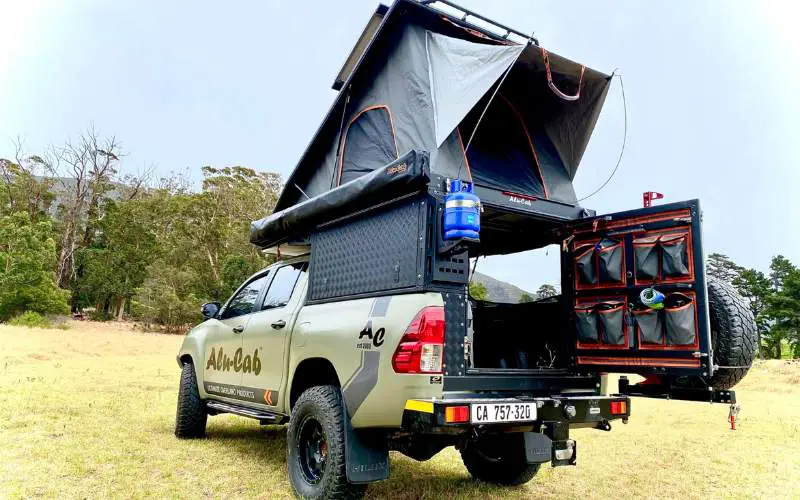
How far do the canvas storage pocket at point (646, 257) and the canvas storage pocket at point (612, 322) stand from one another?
0.96 ft

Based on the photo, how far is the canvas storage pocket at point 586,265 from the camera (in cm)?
460

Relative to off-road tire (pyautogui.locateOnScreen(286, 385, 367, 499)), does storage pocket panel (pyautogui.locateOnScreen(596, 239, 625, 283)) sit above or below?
above

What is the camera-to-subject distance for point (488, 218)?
4910 millimetres

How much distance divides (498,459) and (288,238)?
2736 millimetres

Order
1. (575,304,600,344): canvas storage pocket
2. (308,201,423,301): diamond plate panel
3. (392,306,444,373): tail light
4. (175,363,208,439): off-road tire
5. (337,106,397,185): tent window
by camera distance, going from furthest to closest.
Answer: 1. (175,363,208,439): off-road tire
2. (337,106,397,185): tent window
3. (575,304,600,344): canvas storage pocket
4. (308,201,423,301): diamond plate panel
5. (392,306,444,373): tail light

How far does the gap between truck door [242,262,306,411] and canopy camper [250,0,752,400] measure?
33cm

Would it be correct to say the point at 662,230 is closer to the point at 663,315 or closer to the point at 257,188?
the point at 663,315

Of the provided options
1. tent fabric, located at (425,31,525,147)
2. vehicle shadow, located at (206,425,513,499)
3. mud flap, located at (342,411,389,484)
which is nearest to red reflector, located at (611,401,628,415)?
vehicle shadow, located at (206,425,513,499)

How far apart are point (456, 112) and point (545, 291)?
6.69 ft

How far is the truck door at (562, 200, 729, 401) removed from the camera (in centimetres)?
394

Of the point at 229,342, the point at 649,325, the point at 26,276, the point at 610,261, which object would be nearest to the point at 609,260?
the point at 610,261

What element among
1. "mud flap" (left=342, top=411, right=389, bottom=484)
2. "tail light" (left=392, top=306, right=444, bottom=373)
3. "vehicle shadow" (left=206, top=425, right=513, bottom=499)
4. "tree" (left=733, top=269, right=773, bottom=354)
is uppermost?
"tree" (left=733, top=269, right=773, bottom=354)

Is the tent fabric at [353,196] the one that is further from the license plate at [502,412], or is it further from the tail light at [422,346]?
the license plate at [502,412]

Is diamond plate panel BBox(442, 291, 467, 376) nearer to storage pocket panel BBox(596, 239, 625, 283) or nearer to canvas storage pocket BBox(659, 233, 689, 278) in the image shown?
storage pocket panel BBox(596, 239, 625, 283)
